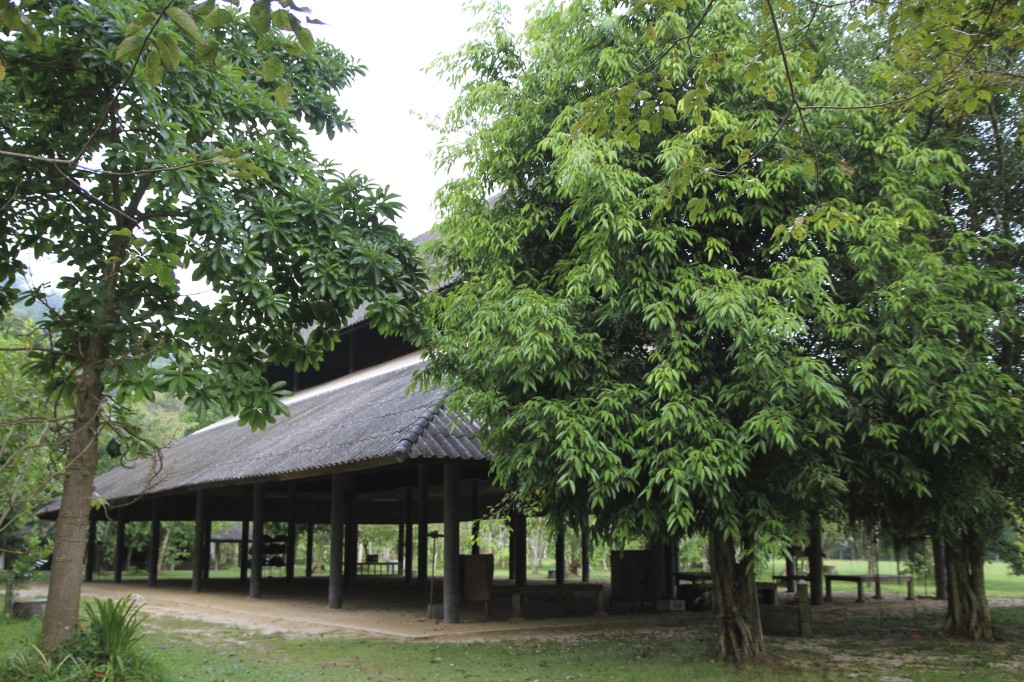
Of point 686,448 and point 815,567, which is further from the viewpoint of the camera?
point 815,567

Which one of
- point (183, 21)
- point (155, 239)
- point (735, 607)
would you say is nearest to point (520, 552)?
point (735, 607)

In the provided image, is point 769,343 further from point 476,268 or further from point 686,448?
point 476,268

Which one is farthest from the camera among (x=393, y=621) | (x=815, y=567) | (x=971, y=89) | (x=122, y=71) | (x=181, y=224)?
(x=815, y=567)

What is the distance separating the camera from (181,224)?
710 centimetres

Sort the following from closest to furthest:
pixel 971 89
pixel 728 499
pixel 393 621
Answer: pixel 971 89 → pixel 728 499 → pixel 393 621

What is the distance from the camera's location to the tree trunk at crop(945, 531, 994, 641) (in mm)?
11055

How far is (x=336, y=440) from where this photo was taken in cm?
1310

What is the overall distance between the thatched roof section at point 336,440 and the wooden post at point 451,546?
82 cm

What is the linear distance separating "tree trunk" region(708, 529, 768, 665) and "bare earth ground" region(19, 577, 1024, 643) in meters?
2.33

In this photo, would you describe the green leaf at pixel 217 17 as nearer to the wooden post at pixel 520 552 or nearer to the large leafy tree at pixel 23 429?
the large leafy tree at pixel 23 429

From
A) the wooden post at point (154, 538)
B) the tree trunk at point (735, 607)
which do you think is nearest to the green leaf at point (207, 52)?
the tree trunk at point (735, 607)

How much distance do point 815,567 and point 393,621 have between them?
9070 millimetres

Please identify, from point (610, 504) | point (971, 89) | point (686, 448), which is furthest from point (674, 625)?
point (971, 89)

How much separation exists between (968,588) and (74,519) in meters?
10.6
